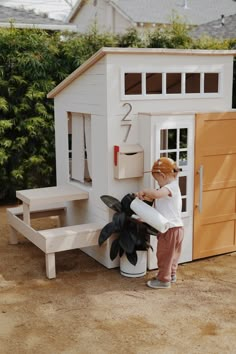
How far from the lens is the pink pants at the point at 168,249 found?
15.8 ft

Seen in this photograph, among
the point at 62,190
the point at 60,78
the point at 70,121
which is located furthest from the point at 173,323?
the point at 60,78

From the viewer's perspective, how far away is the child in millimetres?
4759

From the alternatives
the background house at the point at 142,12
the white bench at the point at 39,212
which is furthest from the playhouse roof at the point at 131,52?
the background house at the point at 142,12

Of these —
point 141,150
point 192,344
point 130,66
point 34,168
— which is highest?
point 130,66

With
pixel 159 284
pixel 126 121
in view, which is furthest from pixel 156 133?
pixel 159 284

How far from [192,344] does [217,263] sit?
1.87 metres

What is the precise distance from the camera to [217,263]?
18.4 feet

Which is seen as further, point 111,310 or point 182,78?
point 182,78

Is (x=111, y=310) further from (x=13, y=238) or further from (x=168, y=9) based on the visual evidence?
(x=168, y=9)

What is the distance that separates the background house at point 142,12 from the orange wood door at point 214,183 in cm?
1118

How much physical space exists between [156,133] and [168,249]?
121 cm

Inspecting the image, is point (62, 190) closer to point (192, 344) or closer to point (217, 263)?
point (217, 263)

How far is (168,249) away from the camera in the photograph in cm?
484

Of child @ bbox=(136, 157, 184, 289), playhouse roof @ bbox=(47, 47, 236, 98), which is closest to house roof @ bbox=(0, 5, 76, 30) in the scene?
playhouse roof @ bbox=(47, 47, 236, 98)
